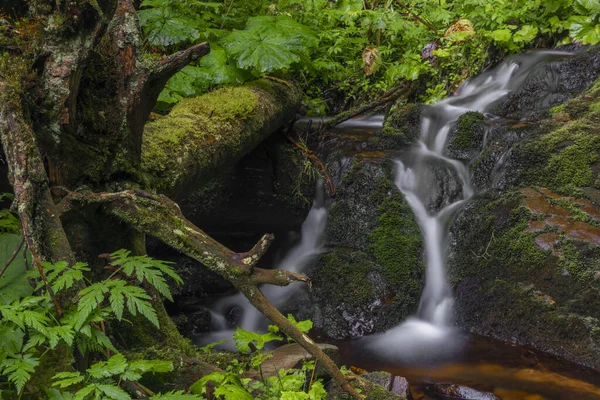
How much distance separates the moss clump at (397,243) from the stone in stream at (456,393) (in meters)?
1.46

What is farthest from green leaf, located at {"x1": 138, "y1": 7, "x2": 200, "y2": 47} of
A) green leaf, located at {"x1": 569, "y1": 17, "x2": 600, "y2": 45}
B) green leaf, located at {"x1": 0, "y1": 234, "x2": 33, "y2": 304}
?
green leaf, located at {"x1": 569, "y1": 17, "x2": 600, "y2": 45}

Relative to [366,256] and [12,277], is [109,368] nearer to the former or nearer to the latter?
[12,277]

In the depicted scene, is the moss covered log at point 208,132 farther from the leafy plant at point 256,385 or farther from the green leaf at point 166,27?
the leafy plant at point 256,385

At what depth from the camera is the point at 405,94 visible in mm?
8484

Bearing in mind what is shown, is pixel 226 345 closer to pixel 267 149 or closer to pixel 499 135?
pixel 267 149

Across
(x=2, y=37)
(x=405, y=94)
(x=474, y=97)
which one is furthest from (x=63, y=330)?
(x=405, y=94)

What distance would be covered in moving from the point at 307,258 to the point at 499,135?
8.51ft

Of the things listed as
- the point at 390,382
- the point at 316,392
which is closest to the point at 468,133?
the point at 390,382

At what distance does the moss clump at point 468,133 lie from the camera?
627 centimetres

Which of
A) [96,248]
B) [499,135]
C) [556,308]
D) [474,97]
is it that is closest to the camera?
[96,248]

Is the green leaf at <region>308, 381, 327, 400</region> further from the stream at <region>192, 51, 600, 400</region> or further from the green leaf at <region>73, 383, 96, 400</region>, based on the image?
the stream at <region>192, 51, 600, 400</region>

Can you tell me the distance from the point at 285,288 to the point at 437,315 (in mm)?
1568

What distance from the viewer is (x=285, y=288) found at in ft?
18.2

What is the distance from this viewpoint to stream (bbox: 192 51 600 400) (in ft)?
12.6
